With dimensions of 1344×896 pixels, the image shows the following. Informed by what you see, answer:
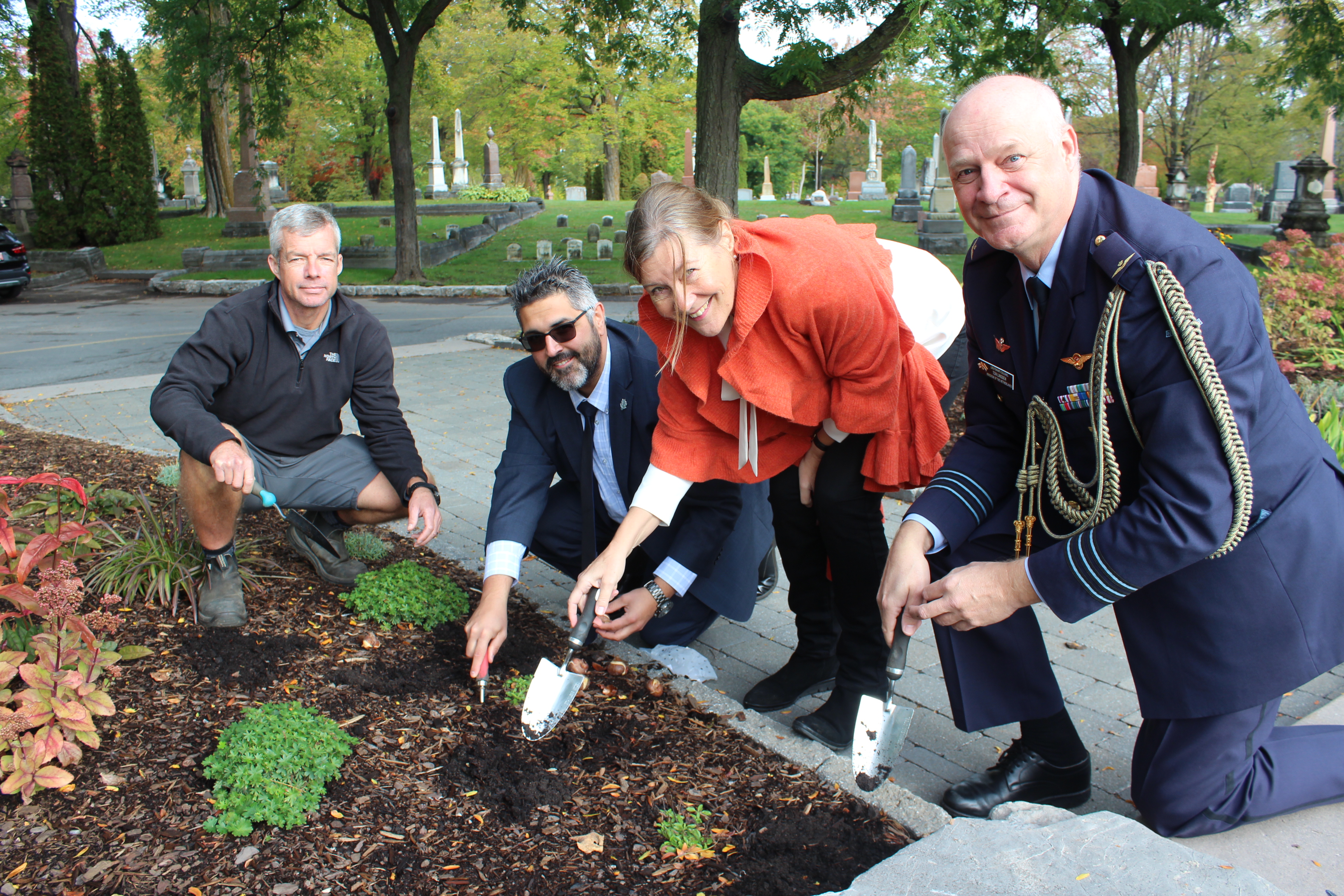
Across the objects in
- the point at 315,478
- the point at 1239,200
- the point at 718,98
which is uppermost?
the point at 1239,200

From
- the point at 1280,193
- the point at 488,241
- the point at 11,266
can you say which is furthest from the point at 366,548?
the point at 1280,193

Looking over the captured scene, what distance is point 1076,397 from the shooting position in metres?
1.98

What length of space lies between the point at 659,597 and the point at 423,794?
3.02 ft

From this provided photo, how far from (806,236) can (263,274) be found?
17.3m

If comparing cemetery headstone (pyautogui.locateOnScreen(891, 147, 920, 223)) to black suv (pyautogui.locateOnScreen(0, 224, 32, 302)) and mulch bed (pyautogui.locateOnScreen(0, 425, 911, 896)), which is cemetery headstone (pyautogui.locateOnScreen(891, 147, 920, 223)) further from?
mulch bed (pyautogui.locateOnScreen(0, 425, 911, 896))

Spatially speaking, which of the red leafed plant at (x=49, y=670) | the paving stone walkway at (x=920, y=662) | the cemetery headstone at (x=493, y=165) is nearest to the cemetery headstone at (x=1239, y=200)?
the cemetery headstone at (x=493, y=165)

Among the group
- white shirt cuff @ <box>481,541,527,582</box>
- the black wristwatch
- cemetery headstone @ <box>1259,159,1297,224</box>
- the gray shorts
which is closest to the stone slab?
white shirt cuff @ <box>481,541,527,582</box>

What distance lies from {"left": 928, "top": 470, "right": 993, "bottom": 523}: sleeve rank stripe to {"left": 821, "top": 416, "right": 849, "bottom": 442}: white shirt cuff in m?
0.34

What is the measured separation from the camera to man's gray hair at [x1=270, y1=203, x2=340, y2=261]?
326 centimetres

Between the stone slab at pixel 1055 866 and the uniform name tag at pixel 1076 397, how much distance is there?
0.85m

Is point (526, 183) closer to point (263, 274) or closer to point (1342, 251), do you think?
point (263, 274)

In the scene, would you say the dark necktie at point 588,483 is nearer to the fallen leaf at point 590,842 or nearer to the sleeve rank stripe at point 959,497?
the fallen leaf at point 590,842

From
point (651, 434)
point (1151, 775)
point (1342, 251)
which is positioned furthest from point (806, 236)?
point (1342, 251)

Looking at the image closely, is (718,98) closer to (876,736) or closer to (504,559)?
(504,559)
